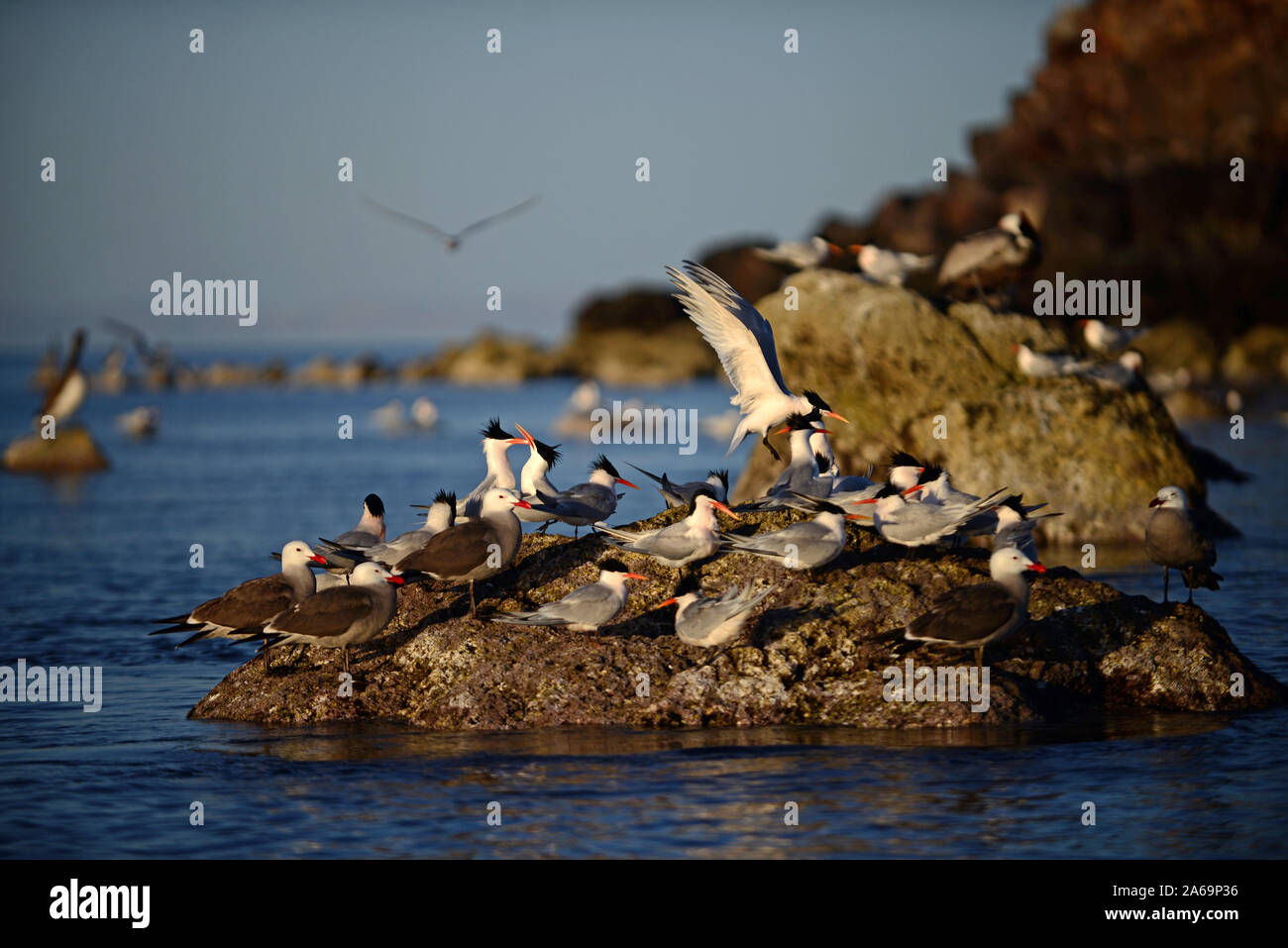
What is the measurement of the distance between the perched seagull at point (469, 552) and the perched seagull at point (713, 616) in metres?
1.51

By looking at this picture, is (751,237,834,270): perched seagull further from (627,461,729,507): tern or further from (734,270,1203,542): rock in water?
(627,461,729,507): tern

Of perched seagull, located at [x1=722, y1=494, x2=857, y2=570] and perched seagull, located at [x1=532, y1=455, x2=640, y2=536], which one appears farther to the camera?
perched seagull, located at [x1=532, y1=455, x2=640, y2=536]

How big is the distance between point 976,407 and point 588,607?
35.2 ft

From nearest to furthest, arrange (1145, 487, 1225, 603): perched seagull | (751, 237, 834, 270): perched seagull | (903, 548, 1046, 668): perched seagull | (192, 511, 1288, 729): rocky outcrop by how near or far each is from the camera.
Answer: (903, 548, 1046, 668): perched seagull < (192, 511, 1288, 729): rocky outcrop < (1145, 487, 1225, 603): perched seagull < (751, 237, 834, 270): perched seagull

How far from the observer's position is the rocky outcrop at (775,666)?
36.2 feet

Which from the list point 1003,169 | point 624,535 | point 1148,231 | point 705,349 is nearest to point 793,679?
point 624,535

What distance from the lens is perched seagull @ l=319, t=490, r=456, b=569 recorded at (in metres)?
12.1

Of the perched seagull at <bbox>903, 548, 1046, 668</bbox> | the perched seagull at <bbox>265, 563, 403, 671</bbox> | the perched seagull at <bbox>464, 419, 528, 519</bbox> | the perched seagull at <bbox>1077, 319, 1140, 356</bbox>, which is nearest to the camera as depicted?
the perched seagull at <bbox>903, 548, 1046, 668</bbox>

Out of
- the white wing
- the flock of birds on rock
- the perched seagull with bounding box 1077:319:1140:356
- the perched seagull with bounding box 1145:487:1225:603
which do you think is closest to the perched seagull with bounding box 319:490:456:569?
the flock of birds on rock

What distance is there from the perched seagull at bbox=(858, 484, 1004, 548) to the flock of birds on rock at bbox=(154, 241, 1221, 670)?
0.04 ft

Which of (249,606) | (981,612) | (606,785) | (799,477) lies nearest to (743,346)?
(799,477)
